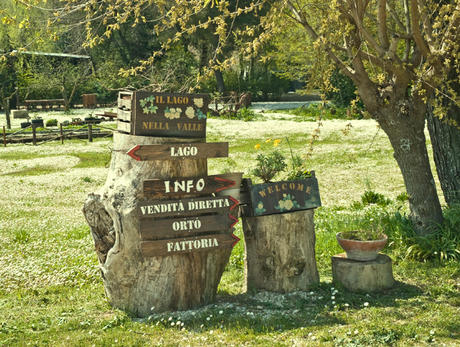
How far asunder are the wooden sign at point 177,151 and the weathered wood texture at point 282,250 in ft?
3.41

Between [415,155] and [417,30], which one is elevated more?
[417,30]

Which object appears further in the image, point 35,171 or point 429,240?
point 35,171

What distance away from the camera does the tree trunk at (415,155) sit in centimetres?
877

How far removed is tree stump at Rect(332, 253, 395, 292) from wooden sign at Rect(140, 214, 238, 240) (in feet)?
5.28

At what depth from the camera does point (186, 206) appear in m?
6.52

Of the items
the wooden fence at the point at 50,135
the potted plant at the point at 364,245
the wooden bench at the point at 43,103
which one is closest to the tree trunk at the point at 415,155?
the potted plant at the point at 364,245

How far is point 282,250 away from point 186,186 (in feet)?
4.78

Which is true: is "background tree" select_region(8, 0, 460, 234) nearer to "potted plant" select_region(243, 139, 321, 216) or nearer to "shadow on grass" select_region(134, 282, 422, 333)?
"potted plant" select_region(243, 139, 321, 216)

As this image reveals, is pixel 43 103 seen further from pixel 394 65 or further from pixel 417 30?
pixel 417 30

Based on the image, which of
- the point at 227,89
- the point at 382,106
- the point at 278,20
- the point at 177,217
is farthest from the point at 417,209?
the point at 227,89

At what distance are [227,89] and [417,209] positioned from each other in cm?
4317

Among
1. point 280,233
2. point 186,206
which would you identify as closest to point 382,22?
point 280,233

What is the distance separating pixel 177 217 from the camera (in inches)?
257

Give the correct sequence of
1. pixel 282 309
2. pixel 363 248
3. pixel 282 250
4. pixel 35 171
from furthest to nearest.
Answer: pixel 35 171 < pixel 363 248 < pixel 282 250 < pixel 282 309
